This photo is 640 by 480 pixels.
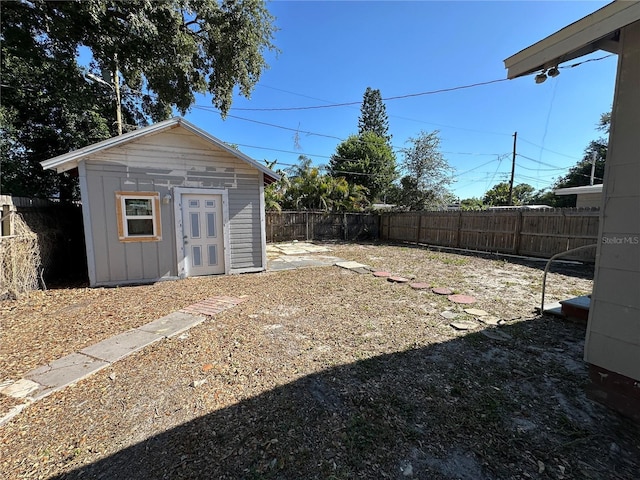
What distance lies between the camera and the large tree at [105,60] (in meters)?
6.51

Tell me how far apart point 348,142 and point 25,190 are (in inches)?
853

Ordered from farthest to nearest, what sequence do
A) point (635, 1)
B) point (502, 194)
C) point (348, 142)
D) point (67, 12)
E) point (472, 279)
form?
point (502, 194) < point (348, 142) < point (472, 279) < point (67, 12) < point (635, 1)

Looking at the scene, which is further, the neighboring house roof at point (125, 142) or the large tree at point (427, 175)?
the large tree at point (427, 175)

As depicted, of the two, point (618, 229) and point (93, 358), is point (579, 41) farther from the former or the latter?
point (93, 358)

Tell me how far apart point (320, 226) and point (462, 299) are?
37.6 ft

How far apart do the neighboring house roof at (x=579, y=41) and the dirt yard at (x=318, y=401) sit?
282 centimetres

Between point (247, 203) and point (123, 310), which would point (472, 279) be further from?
point (123, 310)

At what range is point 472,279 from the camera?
21.6 ft

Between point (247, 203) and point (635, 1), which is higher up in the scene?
point (635, 1)

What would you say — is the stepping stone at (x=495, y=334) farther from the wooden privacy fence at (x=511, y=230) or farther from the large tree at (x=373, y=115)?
the large tree at (x=373, y=115)

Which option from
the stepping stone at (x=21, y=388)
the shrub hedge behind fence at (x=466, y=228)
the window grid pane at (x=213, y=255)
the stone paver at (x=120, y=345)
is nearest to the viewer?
the stepping stone at (x=21, y=388)

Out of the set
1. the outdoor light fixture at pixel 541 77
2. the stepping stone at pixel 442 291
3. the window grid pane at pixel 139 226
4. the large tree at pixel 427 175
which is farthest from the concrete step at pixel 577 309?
the large tree at pixel 427 175

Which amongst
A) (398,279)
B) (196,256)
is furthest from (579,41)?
(196,256)

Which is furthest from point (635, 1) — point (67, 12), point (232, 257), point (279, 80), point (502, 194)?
point (502, 194)
